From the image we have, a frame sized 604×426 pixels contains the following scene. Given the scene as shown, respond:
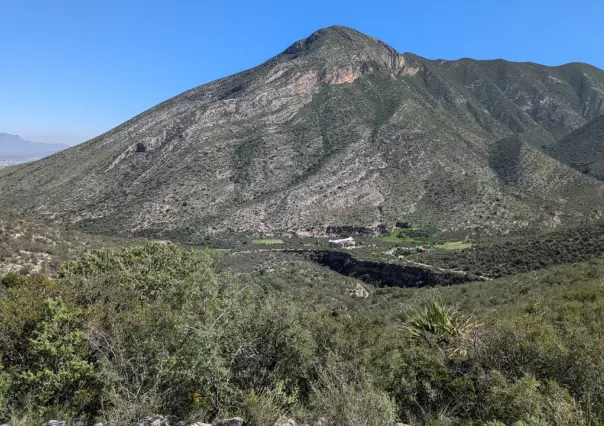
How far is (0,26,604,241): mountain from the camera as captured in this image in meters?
65.6

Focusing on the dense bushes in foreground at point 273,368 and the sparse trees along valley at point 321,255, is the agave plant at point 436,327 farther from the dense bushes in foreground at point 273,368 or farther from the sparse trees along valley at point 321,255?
the dense bushes in foreground at point 273,368

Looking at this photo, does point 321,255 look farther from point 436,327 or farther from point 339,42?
point 339,42

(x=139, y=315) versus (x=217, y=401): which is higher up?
(x=139, y=315)

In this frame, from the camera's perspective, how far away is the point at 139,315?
10.5 meters

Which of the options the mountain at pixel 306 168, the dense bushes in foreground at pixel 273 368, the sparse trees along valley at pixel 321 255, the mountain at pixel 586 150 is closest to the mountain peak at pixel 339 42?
the sparse trees along valley at pixel 321 255

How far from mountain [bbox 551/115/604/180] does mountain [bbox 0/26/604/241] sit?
9.90 meters

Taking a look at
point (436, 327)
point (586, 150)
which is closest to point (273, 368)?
point (436, 327)

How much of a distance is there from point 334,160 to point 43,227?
54.0 m

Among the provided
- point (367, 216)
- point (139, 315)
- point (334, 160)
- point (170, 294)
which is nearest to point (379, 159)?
point (334, 160)

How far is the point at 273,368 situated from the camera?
10727 millimetres

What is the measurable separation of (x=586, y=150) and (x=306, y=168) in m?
63.8

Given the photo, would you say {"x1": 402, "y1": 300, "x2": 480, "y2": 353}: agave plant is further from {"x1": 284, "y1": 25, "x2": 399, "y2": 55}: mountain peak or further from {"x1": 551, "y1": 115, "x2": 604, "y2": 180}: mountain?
{"x1": 284, "y1": 25, "x2": 399, "y2": 55}: mountain peak

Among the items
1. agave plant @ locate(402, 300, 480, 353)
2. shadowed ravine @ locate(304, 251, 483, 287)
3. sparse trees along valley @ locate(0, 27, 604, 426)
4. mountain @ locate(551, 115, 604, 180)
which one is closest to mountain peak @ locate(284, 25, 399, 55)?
sparse trees along valley @ locate(0, 27, 604, 426)

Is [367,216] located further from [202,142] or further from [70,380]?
[70,380]
